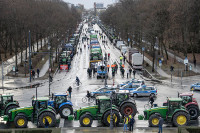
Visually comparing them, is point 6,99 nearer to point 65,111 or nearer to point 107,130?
point 65,111

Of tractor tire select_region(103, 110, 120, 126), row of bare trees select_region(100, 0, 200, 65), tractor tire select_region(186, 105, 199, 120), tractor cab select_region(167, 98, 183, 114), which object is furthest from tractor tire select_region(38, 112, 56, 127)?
row of bare trees select_region(100, 0, 200, 65)

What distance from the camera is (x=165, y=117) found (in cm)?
3375

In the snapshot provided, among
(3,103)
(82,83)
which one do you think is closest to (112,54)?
(82,83)

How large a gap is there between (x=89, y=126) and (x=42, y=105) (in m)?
4.52

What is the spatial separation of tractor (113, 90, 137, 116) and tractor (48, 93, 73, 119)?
441 cm

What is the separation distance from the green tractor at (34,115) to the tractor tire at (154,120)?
842cm

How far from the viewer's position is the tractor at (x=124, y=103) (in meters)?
35.7

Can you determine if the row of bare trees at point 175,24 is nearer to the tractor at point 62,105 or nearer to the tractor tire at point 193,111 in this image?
the tractor tire at point 193,111

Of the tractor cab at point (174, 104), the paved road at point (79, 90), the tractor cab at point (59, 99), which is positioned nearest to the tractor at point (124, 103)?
the paved road at point (79, 90)

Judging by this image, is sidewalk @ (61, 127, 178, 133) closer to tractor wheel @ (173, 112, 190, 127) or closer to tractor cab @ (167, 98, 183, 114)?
tractor wheel @ (173, 112, 190, 127)

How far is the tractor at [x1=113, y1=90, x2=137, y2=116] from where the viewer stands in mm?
35656

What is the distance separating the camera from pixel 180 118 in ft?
108

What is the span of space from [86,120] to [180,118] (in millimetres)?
8139

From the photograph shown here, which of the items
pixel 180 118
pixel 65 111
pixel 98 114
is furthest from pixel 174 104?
pixel 65 111
